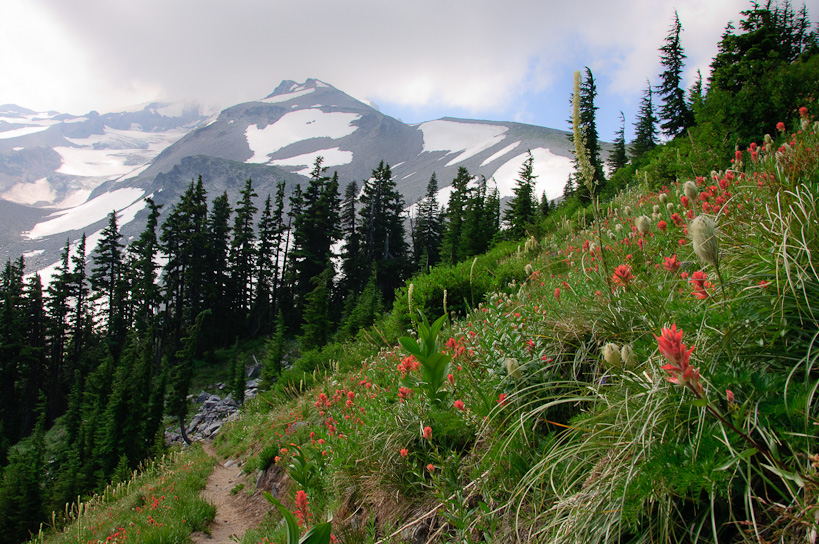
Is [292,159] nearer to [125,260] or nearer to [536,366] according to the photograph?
[125,260]

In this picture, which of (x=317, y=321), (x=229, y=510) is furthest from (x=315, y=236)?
(x=229, y=510)

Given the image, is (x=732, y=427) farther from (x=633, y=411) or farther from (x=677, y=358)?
(x=633, y=411)

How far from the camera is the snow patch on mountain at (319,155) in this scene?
134 m

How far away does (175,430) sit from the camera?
29.6 meters

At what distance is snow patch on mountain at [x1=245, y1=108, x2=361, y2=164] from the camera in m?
157

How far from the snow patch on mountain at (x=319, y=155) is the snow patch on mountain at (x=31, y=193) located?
89.3 metres

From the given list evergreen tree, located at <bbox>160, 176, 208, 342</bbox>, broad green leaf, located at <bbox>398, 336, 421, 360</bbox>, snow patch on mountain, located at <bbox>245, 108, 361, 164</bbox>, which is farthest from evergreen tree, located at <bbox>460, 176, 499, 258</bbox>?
snow patch on mountain, located at <bbox>245, 108, 361, 164</bbox>

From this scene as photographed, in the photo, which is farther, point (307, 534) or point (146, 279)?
point (146, 279)

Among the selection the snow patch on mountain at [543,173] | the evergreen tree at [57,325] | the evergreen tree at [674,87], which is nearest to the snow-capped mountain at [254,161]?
the snow patch on mountain at [543,173]

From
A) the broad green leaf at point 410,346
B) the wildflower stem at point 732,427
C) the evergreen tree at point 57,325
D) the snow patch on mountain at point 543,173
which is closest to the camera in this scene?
the wildflower stem at point 732,427

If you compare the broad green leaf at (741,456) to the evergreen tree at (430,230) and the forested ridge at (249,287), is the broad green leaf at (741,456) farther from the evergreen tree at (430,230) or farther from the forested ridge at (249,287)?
the evergreen tree at (430,230)

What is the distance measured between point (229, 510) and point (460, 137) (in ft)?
493

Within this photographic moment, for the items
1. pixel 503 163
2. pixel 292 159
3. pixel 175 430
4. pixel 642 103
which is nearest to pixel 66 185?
pixel 292 159

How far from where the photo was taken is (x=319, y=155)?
457ft
